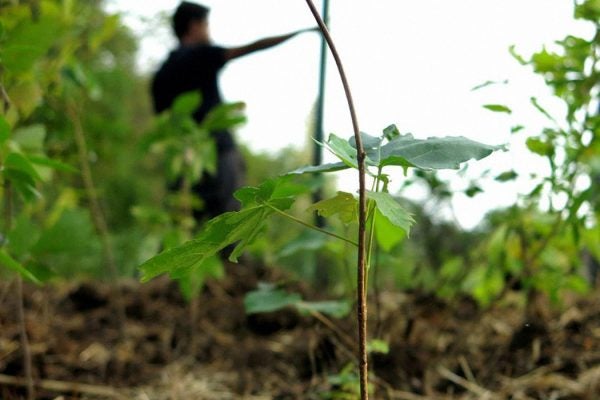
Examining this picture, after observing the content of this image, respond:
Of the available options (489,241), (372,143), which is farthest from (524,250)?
(372,143)

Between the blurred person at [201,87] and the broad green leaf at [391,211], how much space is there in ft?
6.49

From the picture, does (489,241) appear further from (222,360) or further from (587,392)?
(222,360)

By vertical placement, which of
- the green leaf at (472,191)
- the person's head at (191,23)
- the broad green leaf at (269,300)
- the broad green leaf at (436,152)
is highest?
the person's head at (191,23)

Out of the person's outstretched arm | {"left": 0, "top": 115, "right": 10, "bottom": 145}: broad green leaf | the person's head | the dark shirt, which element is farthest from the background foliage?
the person's head

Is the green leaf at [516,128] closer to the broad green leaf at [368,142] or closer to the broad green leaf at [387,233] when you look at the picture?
the broad green leaf at [387,233]

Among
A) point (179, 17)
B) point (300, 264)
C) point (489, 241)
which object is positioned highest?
point (179, 17)

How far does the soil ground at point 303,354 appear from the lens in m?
1.46

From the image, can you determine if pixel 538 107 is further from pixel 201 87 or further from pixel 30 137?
pixel 201 87

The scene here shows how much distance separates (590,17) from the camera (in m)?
1.23

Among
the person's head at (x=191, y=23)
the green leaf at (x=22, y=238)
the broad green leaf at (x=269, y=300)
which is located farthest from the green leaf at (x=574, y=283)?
the person's head at (x=191, y=23)

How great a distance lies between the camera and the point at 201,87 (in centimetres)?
294

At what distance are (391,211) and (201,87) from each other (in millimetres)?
2437

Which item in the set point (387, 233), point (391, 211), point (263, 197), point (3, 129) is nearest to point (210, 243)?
point (263, 197)

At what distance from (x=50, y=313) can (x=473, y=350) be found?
1369mm
